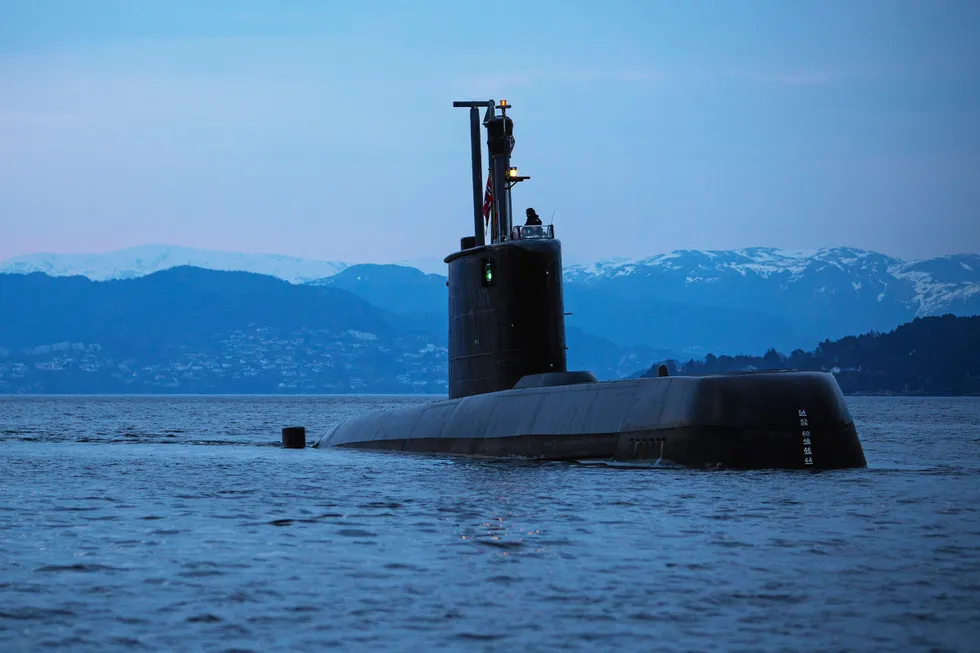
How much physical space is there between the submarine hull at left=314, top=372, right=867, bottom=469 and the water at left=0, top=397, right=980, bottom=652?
22.5 inches

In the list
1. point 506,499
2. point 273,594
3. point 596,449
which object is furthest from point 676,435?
point 273,594

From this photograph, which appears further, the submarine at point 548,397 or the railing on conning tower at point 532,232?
the railing on conning tower at point 532,232

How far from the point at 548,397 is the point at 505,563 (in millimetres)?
14187

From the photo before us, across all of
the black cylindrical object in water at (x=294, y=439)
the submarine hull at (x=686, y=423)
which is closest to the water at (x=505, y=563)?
the submarine hull at (x=686, y=423)

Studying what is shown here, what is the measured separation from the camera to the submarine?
930 inches

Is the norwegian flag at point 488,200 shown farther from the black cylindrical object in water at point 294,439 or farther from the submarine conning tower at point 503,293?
the black cylindrical object in water at point 294,439

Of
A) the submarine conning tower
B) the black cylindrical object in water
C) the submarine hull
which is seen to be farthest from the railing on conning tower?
the black cylindrical object in water

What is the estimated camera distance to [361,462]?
1282 inches

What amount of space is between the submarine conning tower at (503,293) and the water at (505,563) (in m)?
4.92

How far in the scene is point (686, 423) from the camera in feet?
Answer: 79.2

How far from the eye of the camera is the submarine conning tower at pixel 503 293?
29.7m

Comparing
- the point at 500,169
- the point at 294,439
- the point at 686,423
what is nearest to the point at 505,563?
the point at 686,423

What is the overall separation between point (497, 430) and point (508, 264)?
382 centimetres

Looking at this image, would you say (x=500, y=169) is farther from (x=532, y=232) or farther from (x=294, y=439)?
(x=294, y=439)
